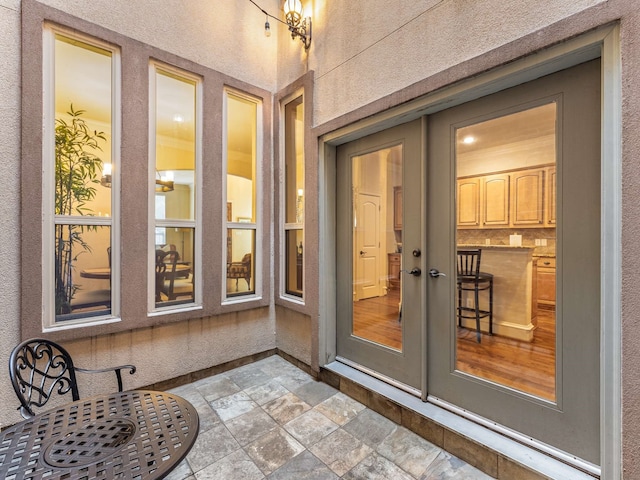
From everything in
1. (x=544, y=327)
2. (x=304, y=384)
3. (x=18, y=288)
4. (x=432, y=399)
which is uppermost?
(x=18, y=288)

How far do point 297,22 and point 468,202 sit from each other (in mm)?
2457

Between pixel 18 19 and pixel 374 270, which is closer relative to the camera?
pixel 18 19

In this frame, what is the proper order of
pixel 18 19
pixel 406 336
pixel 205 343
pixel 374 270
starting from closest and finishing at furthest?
1. pixel 18 19
2. pixel 406 336
3. pixel 374 270
4. pixel 205 343

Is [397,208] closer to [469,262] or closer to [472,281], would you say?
[469,262]

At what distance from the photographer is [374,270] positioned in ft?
8.90

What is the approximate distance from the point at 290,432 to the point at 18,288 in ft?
7.35

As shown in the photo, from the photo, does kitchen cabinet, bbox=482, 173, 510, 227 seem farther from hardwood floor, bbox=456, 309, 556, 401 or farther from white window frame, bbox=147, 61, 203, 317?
white window frame, bbox=147, 61, 203, 317

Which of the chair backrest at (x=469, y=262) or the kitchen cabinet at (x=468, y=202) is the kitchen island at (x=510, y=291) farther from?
the kitchen cabinet at (x=468, y=202)

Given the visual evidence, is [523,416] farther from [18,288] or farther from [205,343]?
[18,288]

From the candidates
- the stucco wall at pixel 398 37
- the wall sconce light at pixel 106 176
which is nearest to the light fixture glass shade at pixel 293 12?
the stucco wall at pixel 398 37

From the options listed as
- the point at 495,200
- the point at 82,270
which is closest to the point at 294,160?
the point at 495,200

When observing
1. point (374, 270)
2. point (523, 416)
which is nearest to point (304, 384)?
point (374, 270)

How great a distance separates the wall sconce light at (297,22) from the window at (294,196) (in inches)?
22.3

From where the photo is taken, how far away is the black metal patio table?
0.96 metres
